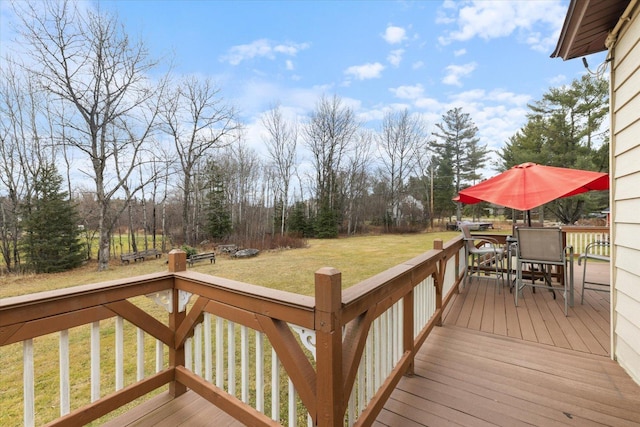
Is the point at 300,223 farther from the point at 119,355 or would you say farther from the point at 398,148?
the point at 119,355

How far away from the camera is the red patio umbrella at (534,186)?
135 inches

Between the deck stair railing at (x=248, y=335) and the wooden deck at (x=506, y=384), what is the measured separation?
157 millimetres

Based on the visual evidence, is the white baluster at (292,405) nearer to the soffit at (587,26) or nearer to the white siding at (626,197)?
the white siding at (626,197)

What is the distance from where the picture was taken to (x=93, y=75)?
9773 mm

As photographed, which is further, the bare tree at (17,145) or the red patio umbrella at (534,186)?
the bare tree at (17,145)

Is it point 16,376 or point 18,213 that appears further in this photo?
point 18,213

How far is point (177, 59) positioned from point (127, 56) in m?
2.09

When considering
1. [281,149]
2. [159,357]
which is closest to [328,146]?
[281,149]

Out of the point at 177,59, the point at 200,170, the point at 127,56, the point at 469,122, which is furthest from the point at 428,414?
the point at 469,122

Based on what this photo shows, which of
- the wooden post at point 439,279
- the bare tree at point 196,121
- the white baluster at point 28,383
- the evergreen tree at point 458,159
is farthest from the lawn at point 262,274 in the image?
the evergreen tree at point 458,159

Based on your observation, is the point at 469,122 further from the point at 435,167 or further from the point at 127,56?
the point at 127,56

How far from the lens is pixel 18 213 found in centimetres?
1012

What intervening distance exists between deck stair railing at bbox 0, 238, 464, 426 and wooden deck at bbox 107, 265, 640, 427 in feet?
0.52

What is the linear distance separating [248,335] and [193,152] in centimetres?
1437
